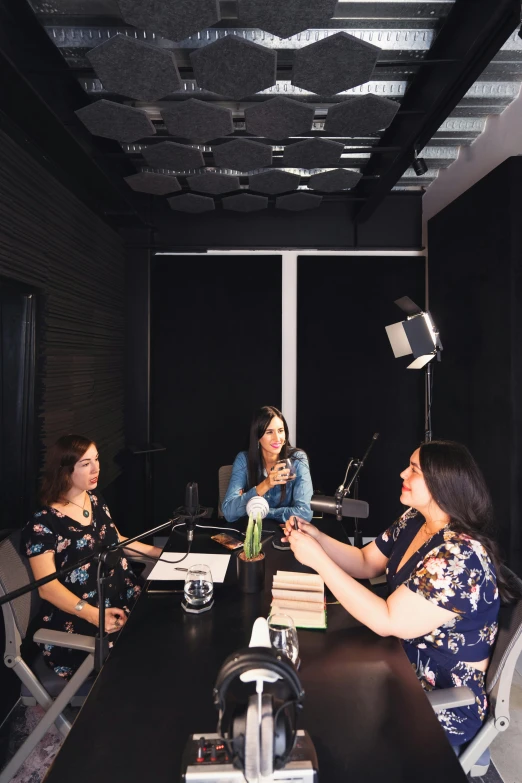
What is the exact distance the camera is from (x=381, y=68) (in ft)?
9.12

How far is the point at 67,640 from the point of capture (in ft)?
5.80

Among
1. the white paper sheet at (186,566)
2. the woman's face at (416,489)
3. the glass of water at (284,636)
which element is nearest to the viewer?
the glass of water at (284,636)

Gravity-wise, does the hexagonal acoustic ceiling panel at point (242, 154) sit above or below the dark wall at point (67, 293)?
above

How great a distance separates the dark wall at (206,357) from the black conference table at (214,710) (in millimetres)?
3274

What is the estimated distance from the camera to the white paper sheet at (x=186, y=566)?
6.64 feet

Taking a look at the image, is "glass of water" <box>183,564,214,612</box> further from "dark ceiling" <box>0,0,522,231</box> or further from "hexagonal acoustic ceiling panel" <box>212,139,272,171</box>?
"hexagonal acoustic ceiling panel" <box>212,139,272,171</box>

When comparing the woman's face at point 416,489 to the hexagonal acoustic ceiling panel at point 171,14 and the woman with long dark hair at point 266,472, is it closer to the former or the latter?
the woman with long dark hair at point 266,472

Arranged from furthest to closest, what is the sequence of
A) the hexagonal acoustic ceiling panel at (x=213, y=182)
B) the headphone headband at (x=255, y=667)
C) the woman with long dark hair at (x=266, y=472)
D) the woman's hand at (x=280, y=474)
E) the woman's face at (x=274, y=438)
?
the hexagonal acoustic ceiling panel at (x=213, y=182)
the woman's face at (x=274, y=438)
the woman with long dark hair at (x=266, y=472)
the woman's hand at (x=280, y=474)
the headphone headband at (x=255, y=667)

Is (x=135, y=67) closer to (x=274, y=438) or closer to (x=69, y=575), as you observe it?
(x=274, y=438)

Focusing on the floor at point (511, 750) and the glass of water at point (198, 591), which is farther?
the floor at point (511, 750)

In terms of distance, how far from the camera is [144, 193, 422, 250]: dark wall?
4.93 m

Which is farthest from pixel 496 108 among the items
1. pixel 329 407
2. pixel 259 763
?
pixel 259 763

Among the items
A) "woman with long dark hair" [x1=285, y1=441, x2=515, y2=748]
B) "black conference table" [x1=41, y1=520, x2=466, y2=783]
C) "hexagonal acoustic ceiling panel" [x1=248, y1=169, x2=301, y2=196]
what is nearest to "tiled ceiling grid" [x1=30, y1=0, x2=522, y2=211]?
"hexagonal acoustic ceiling panel" [x1=248, y1=169, x2=301, y2=196]

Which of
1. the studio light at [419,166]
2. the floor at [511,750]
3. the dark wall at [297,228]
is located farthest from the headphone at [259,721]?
the dark wall at [297,228]
